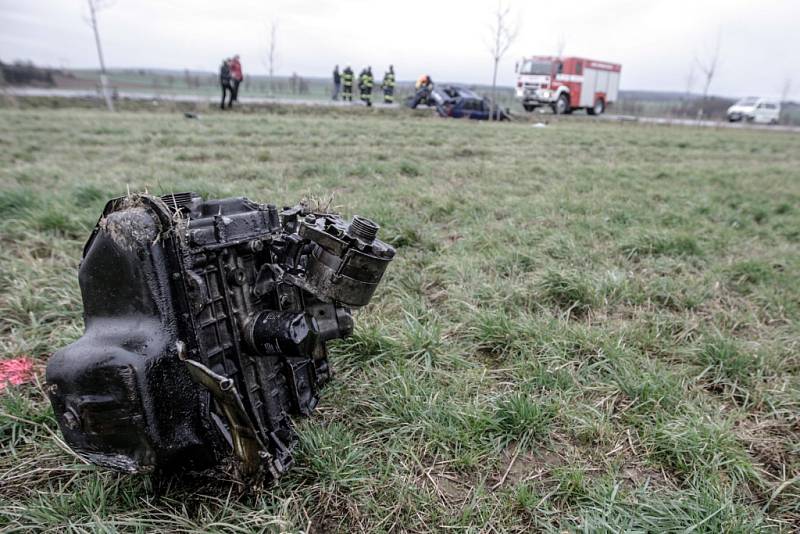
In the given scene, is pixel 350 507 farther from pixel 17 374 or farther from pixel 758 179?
pixel 758 179

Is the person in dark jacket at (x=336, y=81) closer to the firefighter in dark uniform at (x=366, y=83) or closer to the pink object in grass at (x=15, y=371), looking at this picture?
the firefighter in dark uniform at (x=366, y=83)

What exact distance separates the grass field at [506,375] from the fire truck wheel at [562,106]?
62.9 ft

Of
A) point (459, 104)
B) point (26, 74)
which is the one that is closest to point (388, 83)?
point (459, 104)

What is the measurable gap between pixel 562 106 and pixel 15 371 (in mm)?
25241

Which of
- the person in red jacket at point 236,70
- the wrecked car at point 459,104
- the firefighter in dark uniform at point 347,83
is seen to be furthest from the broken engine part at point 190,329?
the firefighter in dark uniform at point 347,83

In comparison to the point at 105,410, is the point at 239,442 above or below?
below

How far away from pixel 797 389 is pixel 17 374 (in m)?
3.78

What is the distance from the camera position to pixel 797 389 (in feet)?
7.83

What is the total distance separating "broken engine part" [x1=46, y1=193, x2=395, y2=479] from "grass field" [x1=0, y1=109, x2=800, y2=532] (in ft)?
0.85

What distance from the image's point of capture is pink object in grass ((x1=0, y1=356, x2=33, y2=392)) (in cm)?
220

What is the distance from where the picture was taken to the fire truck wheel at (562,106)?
23.4 meters

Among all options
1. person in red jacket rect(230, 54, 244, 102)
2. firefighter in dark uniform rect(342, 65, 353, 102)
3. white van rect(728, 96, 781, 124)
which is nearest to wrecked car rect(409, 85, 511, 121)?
firefighter in dark uniform rect(342, 65, 353, 102)

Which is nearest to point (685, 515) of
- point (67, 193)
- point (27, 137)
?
point (67, 193)

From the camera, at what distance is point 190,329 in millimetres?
1471
